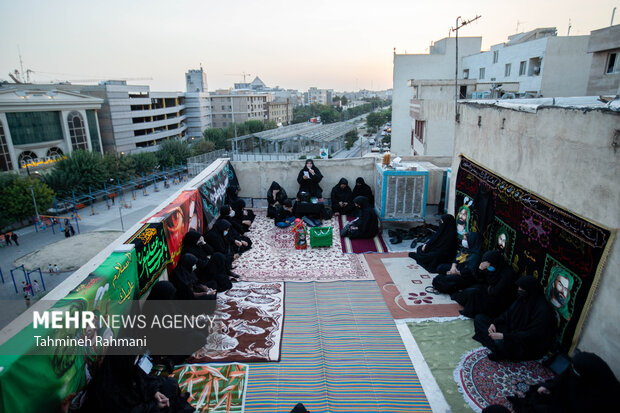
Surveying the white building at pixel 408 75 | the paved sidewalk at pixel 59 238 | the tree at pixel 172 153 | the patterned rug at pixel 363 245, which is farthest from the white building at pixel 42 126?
the patterned rug at pixel 363 245

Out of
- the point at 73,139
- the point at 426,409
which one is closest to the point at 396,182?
the point at 426,409

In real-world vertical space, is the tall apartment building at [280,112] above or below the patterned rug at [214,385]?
above

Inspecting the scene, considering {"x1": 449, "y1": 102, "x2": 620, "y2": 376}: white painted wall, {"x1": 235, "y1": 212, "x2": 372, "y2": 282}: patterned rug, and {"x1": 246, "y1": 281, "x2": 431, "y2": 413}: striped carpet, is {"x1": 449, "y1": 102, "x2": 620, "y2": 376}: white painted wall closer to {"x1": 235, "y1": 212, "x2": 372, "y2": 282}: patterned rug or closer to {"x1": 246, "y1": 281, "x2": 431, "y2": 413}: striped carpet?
{"x1": 246, "y1": 281, "x2": 431, "y2": 413}: striped carpet

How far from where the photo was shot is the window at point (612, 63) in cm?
1194

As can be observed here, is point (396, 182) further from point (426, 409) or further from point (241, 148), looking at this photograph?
point (241, 148)

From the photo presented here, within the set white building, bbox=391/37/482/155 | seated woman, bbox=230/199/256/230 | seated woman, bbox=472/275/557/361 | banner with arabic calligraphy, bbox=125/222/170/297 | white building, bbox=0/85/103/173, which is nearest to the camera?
seated woman, bbox=472/275/557/361

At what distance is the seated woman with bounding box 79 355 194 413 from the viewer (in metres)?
3.05

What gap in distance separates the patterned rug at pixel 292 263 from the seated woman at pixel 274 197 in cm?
124

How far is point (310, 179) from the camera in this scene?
9.45 m

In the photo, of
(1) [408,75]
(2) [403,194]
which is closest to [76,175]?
(2) [403,194]

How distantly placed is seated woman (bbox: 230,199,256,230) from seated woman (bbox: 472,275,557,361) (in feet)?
17.4

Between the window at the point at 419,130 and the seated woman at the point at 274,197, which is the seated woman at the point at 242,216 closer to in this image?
the seated woman at the point at 274,197

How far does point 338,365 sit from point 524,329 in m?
2.08

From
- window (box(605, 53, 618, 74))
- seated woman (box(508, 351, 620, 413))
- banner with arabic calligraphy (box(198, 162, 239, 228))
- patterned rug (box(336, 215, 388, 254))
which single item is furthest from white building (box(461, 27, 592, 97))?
seated woman (box(508, 351, 620, 413))
